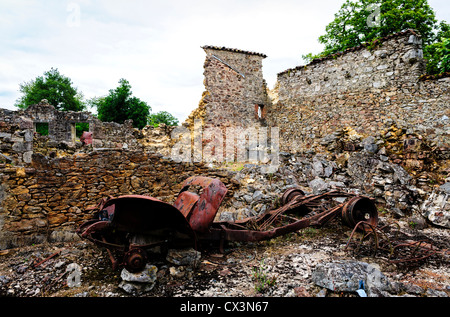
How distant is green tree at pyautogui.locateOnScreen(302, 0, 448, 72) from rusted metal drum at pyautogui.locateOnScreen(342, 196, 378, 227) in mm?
12186

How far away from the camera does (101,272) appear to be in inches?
110

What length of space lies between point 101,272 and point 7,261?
160cm

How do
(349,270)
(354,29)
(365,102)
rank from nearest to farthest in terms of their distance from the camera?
(349,270)
(365,102)
(354,29)

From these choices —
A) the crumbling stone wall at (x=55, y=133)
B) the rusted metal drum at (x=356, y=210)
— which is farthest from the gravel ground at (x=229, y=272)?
the crumbling stone wall at (x=55, y=133)

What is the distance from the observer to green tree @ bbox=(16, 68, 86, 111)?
27.7m

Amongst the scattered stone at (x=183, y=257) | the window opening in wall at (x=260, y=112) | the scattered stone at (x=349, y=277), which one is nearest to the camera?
the scattered stone at (x=349, y=277)

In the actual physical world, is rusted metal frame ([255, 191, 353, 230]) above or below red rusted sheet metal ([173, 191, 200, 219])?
below

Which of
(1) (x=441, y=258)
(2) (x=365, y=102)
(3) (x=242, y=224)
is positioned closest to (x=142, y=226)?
(3) (x=242, y=224)

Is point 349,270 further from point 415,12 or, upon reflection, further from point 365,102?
point 415,12

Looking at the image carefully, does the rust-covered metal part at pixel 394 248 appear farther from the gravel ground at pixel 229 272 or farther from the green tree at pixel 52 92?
the green tree at pixel 52 92

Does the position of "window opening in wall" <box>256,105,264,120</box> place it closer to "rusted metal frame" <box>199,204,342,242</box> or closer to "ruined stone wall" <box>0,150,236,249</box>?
"ruined stone wall" <box>0,150,236,249</box>

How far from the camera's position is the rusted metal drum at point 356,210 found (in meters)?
3.61

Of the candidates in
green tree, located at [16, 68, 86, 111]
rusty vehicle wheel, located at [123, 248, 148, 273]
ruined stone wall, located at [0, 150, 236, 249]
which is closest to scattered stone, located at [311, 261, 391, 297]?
rusty vehicle wheel, located at [123, 248, 148, 273]

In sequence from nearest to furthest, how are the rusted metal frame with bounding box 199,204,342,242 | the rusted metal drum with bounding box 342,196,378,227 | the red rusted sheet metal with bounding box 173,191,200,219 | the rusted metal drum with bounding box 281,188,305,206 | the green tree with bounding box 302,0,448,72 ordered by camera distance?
the red rusted sheet metal with bounding box 173,191,200,219, the rusted metal frame with bounding box 199,204,342,242, the rusted metal drum with bounding box 342,196,378,227, the rusted metal drum with bounding box 281,188,305,206, the green tree with bounding box 302,0,448,72
